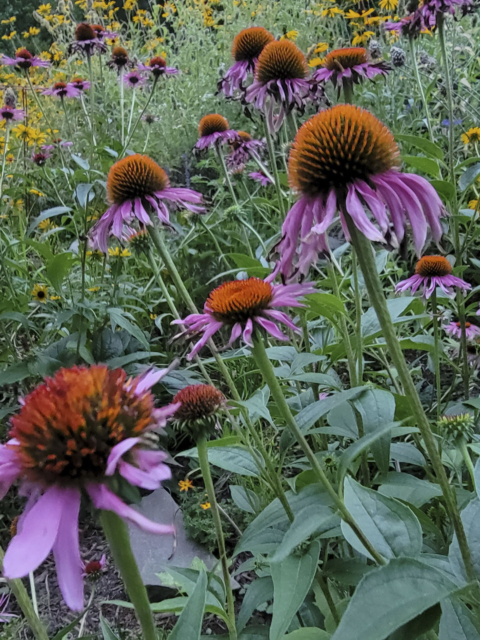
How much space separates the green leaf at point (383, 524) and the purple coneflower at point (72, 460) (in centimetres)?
33

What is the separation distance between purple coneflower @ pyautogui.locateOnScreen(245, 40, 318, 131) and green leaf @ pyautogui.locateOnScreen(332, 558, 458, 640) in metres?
1.15

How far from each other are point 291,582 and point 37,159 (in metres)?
2.57

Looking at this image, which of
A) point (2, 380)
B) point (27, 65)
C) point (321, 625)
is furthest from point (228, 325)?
point (27, 65)

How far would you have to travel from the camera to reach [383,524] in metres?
0.68

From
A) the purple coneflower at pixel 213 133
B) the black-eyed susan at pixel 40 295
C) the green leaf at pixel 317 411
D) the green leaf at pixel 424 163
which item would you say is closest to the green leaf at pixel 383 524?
the green leaf at pixel 317 411

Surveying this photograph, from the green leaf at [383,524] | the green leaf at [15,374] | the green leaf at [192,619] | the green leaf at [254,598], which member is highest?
the green leaf at [192,619]

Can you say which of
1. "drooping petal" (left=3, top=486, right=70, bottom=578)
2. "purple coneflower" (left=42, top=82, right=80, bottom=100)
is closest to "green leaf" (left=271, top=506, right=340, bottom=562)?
"drooping petal" (left=3, top=486, right=70, bottom=578)

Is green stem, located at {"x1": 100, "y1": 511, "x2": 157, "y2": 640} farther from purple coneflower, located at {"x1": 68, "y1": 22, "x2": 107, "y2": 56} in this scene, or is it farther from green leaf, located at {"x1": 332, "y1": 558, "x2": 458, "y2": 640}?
purple coneflower, located at {"x1": 68, "y1": 22, "x2": 107, "y2": 56}

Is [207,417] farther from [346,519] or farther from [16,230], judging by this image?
[16,230]

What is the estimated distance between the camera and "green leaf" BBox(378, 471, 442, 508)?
0.94m

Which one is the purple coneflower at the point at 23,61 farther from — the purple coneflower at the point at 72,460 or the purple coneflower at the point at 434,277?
the purple coneflower at the point at 72,460

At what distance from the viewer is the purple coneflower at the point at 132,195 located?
130 cm

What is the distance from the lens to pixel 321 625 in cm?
101

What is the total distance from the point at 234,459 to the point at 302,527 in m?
0.43
